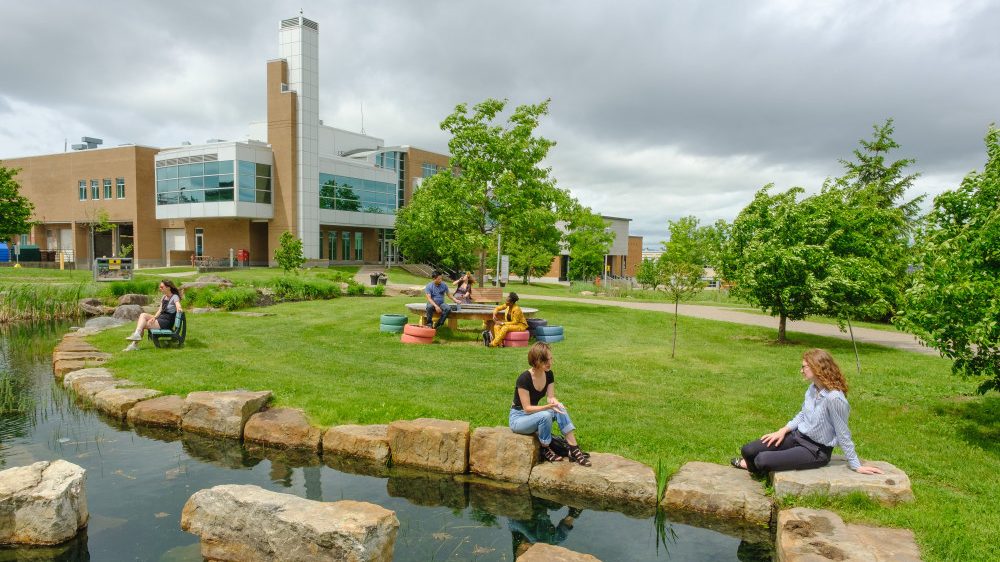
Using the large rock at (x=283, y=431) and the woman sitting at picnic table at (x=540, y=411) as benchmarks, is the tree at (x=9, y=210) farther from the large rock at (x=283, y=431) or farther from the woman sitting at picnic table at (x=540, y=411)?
the woman sitting at picnic table at (x=540, y=411)

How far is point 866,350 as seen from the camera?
14055 millimetres

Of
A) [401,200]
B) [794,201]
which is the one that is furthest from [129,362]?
[401,200]

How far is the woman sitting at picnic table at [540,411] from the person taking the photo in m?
6.20

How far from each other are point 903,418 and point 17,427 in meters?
11.3

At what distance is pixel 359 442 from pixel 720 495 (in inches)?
148

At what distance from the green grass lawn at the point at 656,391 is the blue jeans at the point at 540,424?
2.12 ft

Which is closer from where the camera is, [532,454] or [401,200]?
[532,454]

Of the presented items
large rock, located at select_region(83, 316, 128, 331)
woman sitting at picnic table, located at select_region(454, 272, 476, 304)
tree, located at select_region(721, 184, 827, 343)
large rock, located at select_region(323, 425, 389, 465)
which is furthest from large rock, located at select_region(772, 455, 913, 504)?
large rock, located at select_region(83, 316, 128, 331)

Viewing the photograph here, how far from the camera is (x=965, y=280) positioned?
668cm

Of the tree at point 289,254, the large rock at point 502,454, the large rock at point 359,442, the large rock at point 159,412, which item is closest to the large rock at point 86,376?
the large rock at point 159,412

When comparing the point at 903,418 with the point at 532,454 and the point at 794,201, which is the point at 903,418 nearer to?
the point at 532,454

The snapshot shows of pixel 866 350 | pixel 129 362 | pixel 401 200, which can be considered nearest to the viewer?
pixel 129 362

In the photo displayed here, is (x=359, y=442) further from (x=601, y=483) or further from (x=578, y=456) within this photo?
(x=601, y=483)

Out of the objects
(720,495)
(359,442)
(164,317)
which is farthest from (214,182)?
(720,495)
